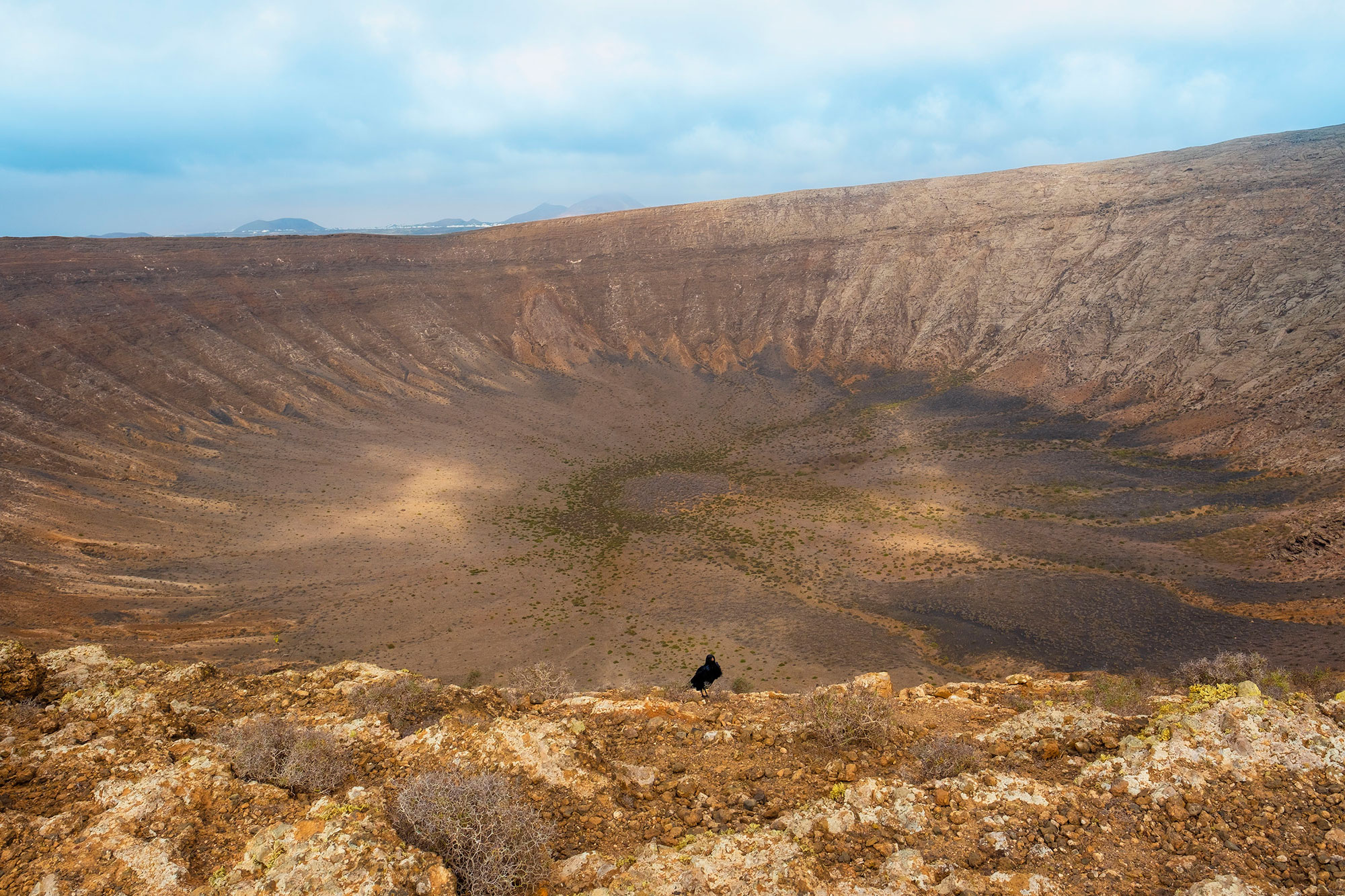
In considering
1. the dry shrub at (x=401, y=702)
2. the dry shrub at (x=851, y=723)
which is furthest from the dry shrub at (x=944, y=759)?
the dry shrub at (x=401, y=702)

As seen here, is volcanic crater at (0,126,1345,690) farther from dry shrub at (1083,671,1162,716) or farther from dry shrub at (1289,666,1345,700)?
dry shrub at (1083,671,1162,716)

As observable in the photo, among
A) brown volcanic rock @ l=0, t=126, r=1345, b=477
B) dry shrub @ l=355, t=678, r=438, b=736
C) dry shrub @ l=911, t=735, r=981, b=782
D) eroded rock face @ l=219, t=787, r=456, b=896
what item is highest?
brown volcanic rock @ l=0, t=126, r=1345, b=477

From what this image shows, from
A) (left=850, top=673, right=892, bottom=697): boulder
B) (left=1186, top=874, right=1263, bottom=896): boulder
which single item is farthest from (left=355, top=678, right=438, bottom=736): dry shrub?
(left=1186, top=874, right=1263, bottom=896): boulder

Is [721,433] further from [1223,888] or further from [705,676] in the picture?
[1223,888]

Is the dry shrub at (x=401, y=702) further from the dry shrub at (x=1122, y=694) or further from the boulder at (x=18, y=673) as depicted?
the dry shrub at (x=1122, y=694)

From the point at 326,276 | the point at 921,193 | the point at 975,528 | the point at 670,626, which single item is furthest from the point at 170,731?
the point at 921,193

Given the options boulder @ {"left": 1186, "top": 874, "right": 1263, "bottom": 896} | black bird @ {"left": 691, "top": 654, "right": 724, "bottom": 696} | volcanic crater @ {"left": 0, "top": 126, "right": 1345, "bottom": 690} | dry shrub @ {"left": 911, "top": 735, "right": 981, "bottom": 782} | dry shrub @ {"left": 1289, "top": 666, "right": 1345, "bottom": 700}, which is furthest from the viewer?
volcanic crater @ {"left": 0, "top": 126, "right": 1345, "bottom": 690}

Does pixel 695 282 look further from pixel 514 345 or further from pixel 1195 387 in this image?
pixel 1195 387
